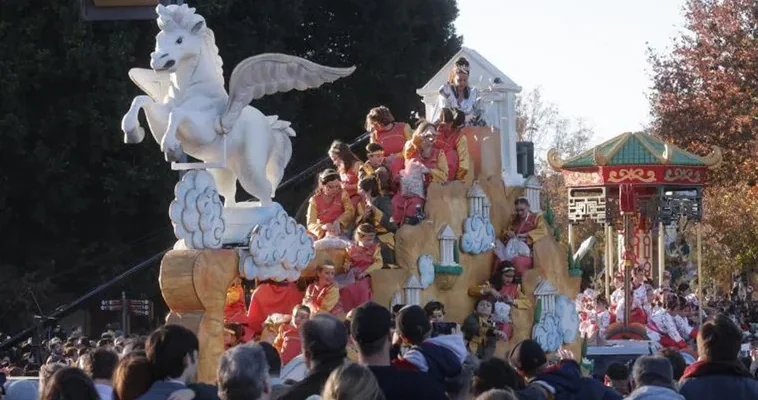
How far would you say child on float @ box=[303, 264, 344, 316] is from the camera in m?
14.0

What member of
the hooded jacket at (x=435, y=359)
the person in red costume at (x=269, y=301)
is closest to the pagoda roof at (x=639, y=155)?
the person in red costume at (x=269, y=301)

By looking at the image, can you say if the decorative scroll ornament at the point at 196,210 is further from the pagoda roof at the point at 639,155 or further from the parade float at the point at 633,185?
the pagoda roof at the point at 639,155

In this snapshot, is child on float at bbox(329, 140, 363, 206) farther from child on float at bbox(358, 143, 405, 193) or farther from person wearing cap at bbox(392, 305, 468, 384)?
person wearing cap at bbox(392, 305, 468, 384)

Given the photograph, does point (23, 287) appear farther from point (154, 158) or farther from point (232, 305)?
point (232, 305)

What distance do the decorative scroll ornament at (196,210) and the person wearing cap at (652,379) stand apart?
218 inches

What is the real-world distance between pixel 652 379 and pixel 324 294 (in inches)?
258

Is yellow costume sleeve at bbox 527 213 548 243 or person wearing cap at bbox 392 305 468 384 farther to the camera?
yellow costume sleeve at bbox 527 213 548 243

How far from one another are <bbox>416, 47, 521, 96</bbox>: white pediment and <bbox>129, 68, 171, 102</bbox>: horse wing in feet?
18.7

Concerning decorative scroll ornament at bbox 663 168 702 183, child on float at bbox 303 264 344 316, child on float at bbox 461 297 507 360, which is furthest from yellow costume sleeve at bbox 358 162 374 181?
decorative scroll ornament at bbox 663 168 702 183

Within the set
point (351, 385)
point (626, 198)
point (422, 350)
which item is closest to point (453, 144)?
point (422, 350)

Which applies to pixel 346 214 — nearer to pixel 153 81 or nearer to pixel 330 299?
pixel 330 299

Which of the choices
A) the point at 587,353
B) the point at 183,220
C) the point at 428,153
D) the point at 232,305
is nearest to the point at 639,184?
the point at 587,353

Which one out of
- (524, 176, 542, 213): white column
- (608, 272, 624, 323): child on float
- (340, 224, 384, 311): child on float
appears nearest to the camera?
(340, 224, 384, 311): child on float

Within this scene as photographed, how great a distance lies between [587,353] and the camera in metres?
19.8
